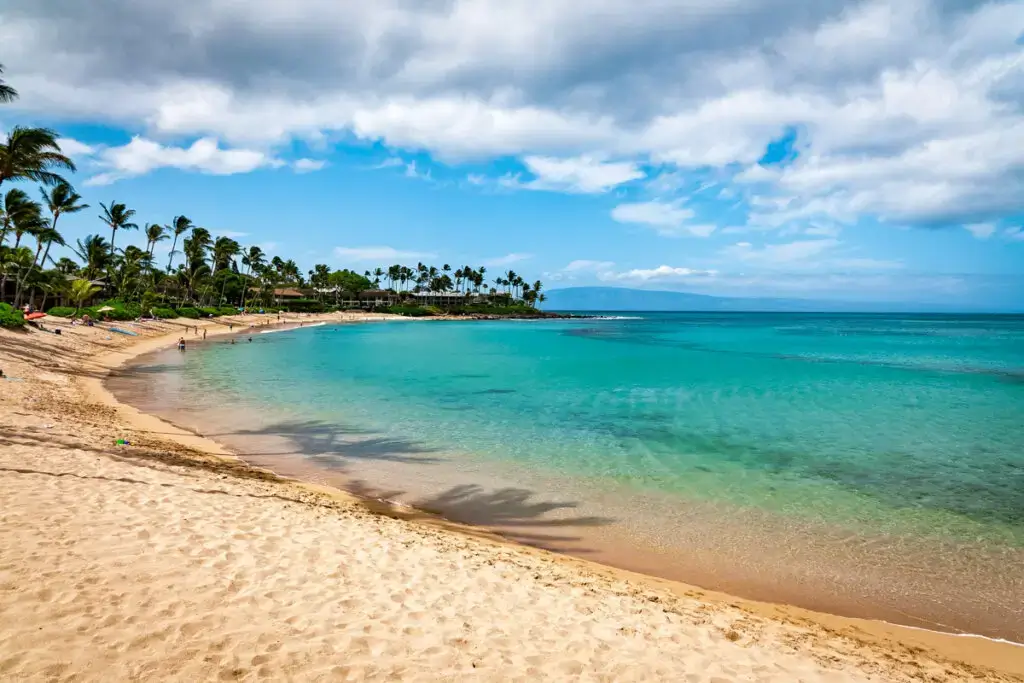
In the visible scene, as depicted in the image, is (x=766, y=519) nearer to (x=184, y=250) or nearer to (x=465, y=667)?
(x=465, y=667)

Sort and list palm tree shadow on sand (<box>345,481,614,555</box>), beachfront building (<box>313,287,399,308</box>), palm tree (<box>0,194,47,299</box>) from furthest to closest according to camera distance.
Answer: beachfront building (<box>313,287,399,308</box>)
palm tree (<box>0,194,47,299</box>)
palm tree shadow on sand (<box>345,481,614,555</box>)

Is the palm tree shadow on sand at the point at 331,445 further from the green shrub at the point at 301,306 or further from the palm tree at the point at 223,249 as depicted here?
the green shrub at the point at 301,306

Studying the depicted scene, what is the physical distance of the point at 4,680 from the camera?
366 centimetres

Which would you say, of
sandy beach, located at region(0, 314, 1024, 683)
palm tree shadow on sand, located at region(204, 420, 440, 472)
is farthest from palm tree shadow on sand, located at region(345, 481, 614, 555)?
palm tree shadow on sand, located at region(204, 420, 440, 472)

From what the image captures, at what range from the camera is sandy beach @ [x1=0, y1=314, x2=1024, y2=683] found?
4.40 meters

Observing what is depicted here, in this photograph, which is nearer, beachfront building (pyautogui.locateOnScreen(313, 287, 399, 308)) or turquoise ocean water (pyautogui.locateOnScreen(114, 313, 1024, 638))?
turquoise ocean water (pyautogui.locateOnScreen(114, 313, 1024, 638))

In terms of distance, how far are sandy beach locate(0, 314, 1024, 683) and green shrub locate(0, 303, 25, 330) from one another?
3012 centimetres

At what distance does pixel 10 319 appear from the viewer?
3131 cm

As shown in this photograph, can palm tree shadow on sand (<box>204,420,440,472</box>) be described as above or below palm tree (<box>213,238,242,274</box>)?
below

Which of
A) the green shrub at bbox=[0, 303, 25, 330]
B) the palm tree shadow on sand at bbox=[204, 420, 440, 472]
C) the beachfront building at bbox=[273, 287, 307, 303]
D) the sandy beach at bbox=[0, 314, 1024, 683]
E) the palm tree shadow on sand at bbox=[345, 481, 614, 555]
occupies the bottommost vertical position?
the palm tree shadow on sand at bbox=[204, 420, 440, 472]

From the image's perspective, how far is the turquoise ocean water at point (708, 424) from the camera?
11500mm

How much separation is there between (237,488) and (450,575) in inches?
199

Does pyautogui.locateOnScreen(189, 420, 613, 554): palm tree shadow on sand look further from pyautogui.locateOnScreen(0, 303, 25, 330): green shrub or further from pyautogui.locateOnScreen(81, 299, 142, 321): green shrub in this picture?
pyautogui.locateOnScreen(81, 299, 142, 321): green shrub

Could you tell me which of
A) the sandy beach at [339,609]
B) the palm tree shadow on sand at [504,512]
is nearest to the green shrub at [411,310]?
the palm tree shadow on sand at [504,512]
